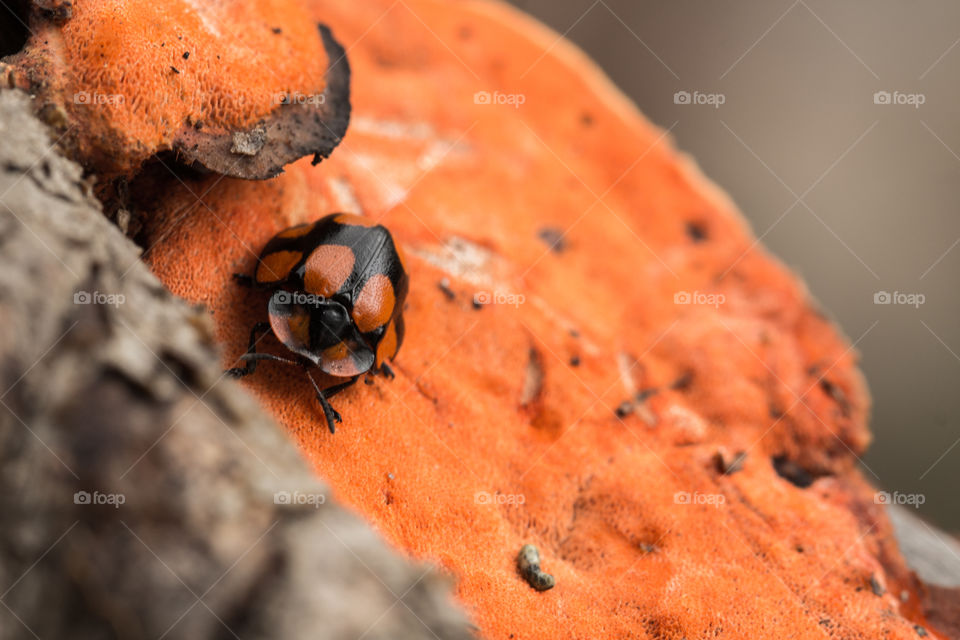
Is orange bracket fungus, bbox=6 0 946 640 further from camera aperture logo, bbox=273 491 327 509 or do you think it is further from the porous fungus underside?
camera aperture logo, bbox=273 491 327 509

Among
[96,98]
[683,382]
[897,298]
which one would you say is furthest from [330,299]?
[897,298]

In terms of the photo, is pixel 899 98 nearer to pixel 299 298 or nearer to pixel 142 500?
pixel 299 298

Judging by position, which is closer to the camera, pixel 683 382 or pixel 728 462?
pixel 728 462

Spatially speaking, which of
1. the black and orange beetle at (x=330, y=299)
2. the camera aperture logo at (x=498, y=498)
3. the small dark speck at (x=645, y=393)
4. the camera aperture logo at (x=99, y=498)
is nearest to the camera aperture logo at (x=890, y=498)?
the small dark speck at (x=645, y=393)

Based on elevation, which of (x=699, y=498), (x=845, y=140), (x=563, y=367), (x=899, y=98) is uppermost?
(x=899, y=98)

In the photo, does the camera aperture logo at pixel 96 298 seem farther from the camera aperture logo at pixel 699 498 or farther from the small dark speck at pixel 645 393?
the small dark speck at pixel 645 393

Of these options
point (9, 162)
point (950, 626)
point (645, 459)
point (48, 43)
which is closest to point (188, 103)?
point (48, 43)

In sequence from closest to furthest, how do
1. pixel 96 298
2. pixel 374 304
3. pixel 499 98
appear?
pixel 96 298 → pixel 374 304 → pixel 499 98
